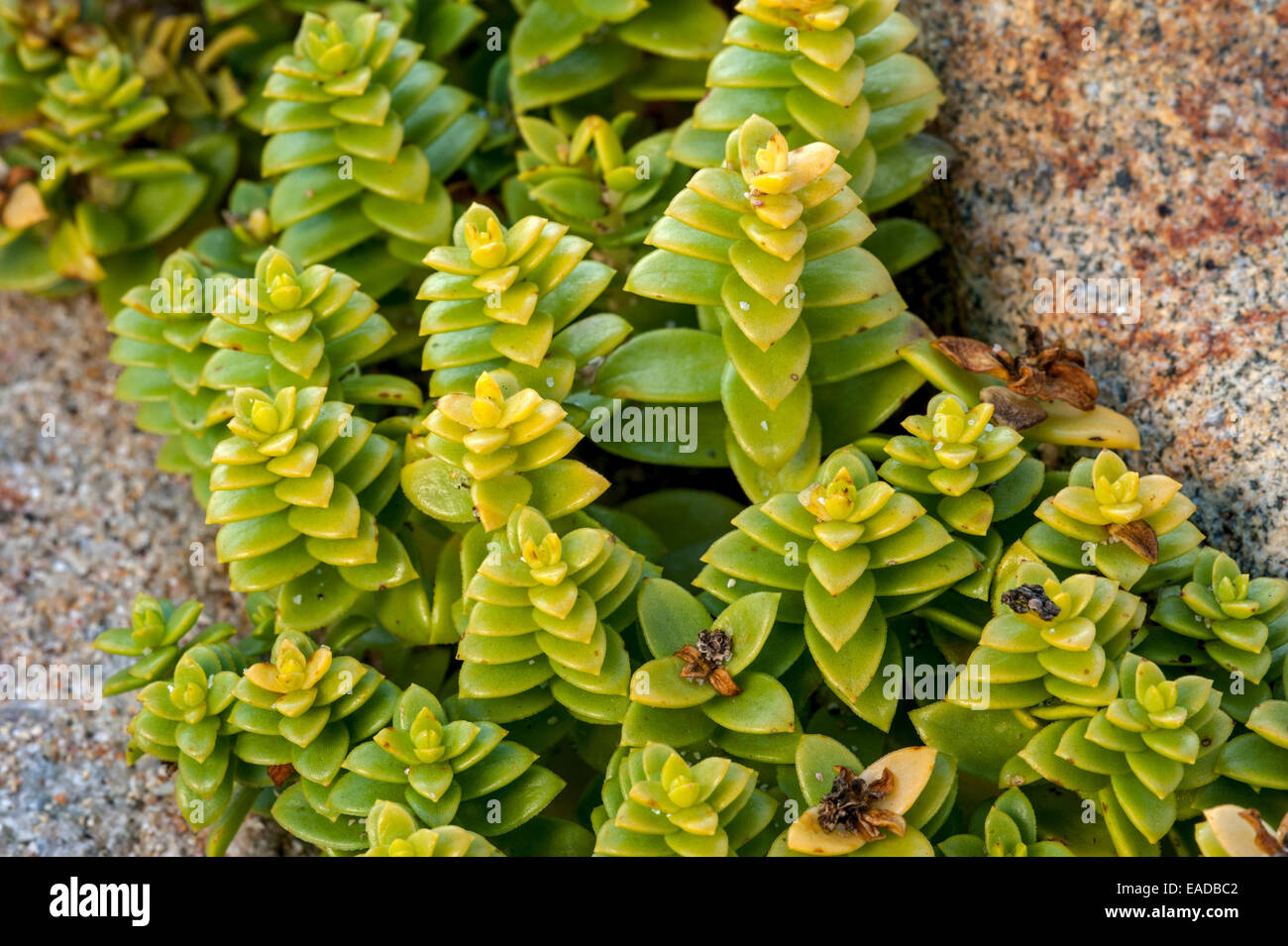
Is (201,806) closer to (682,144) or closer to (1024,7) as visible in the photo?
(682,144)

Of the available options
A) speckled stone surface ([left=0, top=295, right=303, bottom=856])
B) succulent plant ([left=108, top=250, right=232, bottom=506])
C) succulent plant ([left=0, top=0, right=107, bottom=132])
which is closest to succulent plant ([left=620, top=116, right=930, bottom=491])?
succulent plant ([left=108, top=250, right=232, bottom=506])

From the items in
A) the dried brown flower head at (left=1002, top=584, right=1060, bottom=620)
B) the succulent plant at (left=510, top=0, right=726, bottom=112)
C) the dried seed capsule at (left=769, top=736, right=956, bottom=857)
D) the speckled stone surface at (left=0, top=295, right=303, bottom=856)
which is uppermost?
the succulent plant at (left=510, top=0, right=726, bottom=112)

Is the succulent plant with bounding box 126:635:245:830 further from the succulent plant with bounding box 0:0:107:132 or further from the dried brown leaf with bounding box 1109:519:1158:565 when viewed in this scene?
the succulent plant with bounding box 0:0:107:132

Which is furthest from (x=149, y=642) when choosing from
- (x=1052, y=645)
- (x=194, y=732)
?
(x=1052, y=645)

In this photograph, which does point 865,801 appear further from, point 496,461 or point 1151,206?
point 1151,206

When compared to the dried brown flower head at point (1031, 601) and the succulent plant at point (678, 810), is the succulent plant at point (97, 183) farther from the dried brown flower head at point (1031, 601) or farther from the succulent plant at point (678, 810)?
the dried brown flower head at point (1031, 601)

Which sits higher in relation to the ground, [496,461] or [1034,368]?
[1034,368]
